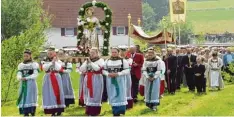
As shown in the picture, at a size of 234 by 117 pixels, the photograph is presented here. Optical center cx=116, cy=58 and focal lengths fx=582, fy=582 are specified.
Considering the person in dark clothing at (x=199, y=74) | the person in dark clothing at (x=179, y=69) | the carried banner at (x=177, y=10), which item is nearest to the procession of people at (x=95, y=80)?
the person in dark clothing at (x=199, y=74)

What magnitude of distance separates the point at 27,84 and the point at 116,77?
2.04m

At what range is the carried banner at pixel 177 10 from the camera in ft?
68.5

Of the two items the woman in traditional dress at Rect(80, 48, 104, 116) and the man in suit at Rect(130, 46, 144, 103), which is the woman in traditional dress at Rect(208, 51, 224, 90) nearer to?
the man in suit at Rect(130, 46, 144, 103)

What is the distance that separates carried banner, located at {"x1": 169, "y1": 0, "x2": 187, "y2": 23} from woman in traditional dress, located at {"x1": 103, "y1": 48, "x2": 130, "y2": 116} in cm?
811

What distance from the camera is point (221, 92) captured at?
66.2 ft

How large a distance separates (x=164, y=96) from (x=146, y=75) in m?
4.40

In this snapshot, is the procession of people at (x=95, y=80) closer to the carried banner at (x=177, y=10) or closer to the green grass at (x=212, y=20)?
the carried banner at (x=177, y=10)

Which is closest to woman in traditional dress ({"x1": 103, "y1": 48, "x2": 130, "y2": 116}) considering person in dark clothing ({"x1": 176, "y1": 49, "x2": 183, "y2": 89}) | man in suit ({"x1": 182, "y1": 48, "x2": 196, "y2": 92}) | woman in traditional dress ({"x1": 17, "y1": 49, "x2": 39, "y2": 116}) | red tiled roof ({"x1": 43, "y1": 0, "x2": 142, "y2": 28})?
woman in traditional dress ({"x1": 17, "y1": 49, "x2": 39, "y2": 116})

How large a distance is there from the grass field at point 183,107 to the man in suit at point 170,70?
34 cm

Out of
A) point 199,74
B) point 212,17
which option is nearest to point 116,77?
point 199,74

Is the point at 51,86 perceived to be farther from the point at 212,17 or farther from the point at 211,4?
the point at 211,4

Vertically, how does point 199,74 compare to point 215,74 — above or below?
above

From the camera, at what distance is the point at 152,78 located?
565 inches

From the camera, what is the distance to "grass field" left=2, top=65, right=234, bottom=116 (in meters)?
14.5
